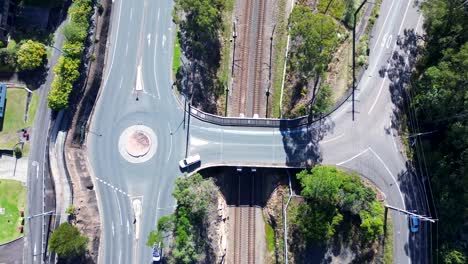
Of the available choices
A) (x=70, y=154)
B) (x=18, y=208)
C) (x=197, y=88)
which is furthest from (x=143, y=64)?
(x=18, y=208)

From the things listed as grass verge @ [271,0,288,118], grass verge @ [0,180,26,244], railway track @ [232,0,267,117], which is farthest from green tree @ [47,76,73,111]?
grass verge @ [271,0,288,118]

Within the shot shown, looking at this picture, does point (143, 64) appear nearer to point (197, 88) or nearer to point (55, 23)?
point (197, 88)

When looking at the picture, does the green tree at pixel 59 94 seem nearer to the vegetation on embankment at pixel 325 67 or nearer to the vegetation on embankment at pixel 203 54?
the vegetation on embankment at pixel 203 54

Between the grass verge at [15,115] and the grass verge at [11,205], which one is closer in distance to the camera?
the grass verge at [11,205]

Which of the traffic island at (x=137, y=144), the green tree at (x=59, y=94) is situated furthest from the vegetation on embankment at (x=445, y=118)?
the green tree at (x=59, y=94)

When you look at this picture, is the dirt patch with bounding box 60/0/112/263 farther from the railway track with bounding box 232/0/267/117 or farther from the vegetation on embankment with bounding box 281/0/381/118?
the vegetation on embankment with bounding box 281/0/381/118
